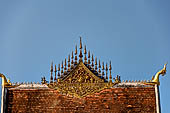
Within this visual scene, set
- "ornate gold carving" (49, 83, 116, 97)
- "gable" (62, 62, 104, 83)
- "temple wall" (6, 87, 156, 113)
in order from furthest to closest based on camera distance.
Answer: "gable" (62, 62, 104, 83) → "ornate gold carving" (49, 83, 116, 97) → "temple wall" (6, 87, 156, 113)

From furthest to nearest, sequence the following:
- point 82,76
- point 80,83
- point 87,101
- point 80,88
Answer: point 82,76 → point 80,83 → point 80,88 → point 87,101

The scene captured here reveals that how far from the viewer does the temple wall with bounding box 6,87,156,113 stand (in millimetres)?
17797

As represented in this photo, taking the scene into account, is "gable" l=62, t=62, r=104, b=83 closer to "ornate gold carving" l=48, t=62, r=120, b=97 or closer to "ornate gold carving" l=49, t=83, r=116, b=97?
"ornate gold carving" l=48, t=62, r=120, b=97

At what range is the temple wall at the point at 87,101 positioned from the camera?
17.8 meters

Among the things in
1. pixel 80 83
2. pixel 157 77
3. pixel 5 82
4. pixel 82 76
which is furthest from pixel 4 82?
pixel 157 77

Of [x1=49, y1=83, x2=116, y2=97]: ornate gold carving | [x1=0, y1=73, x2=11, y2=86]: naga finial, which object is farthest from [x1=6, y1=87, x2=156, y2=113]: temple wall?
[x1=0, y1=73, x2=11, y2=86]: naga finial

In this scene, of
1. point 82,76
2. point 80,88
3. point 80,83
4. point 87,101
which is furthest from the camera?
point 82,76

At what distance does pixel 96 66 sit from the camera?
744 inches

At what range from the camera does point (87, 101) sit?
59.3ft

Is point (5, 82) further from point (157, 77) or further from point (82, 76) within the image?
point (157, 77)

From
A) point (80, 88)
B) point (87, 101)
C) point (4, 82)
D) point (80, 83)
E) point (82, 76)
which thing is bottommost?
point (87, 101)

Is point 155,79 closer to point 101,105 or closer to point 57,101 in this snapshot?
point 101,105

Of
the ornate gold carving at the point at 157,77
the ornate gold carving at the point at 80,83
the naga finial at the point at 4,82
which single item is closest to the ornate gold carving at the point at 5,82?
the naga finial at the point at 4,82

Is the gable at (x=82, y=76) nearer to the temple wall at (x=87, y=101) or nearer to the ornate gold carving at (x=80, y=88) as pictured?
the ornate gold carving at (x=80, y=88)
